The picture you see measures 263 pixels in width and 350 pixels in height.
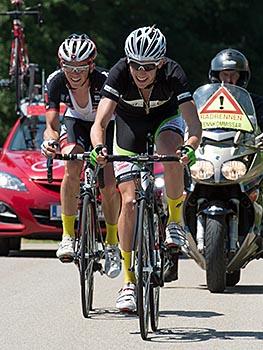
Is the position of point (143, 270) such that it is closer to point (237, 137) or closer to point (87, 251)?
point (87, 251)

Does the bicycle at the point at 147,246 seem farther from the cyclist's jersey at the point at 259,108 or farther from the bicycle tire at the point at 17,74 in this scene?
the bicycle tire at the point at 17,74

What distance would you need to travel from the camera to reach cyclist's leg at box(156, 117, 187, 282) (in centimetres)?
1021

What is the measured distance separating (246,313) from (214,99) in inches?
98.0

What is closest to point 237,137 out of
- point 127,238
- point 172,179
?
point 172,179

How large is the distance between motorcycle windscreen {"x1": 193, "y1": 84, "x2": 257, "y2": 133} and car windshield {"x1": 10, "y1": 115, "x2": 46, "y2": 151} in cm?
504

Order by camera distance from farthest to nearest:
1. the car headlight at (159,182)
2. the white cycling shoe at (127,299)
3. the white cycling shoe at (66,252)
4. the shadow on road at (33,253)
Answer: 1. the shadow on road at (33,253)
2. the car headlight at (159,182)
3. the white cycling shoe at (66,252)
4. the white cycling shoe at (127,299)

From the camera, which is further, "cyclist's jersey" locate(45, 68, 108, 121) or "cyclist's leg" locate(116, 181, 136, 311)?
"cyclist's jersey" locate(45, 68, 108, 121)

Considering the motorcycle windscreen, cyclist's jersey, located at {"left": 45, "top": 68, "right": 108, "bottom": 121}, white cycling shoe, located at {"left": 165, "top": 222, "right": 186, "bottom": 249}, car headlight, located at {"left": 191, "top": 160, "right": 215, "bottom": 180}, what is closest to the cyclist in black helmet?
the motorcycle windscreen

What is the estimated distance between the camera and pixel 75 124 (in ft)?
37.0

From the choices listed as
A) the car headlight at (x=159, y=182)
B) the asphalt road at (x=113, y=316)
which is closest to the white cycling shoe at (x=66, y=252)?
the asphalt road at (x=113, y=316)

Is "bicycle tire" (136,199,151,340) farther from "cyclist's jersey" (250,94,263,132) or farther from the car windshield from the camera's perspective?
the car windshield

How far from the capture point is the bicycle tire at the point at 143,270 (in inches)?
368

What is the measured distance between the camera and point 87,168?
1089 centimetres

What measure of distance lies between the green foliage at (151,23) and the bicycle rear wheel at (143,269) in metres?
22.6
